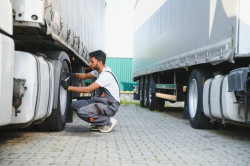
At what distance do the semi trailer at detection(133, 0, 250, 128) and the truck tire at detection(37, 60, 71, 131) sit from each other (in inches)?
104

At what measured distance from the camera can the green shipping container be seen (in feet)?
108

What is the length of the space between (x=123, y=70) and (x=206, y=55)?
26835 mm

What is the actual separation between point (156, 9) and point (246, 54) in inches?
275

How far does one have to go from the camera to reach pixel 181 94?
1014 cm

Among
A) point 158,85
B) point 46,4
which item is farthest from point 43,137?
point 158,85

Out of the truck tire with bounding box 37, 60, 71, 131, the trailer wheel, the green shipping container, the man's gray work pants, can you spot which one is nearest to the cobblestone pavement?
the truck tire with bounding box 37, 60, 71, 131

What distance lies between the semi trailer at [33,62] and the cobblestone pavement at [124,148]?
0.37 metres

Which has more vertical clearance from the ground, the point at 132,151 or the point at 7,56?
the point at 7,56

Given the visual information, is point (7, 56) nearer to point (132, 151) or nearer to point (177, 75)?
point (132, 151)

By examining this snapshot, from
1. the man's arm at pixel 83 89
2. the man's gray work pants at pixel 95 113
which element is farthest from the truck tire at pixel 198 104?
the man's arm at pixel 83 89

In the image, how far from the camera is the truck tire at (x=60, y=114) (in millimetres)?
6109

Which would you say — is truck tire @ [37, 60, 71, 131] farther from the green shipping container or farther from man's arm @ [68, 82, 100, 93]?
the green shipping container

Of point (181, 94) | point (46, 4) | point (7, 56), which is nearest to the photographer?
point (7, 56)

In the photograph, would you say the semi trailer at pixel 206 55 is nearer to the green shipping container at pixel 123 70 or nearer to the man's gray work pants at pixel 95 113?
the man's gray work pants at pixel 95 113
